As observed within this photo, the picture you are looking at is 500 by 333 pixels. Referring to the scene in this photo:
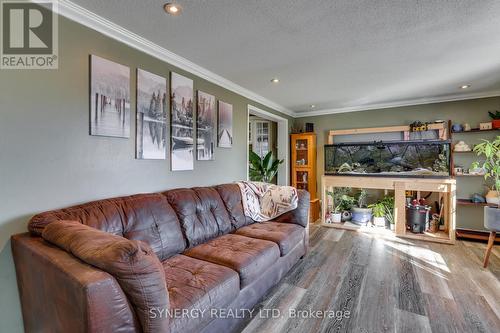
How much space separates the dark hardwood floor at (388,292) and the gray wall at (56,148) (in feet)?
5.26

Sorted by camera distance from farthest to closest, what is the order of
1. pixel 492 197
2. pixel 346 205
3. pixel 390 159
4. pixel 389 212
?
pixel 346 205, pixel 390 159, pixel 389 212, pixel 492 197

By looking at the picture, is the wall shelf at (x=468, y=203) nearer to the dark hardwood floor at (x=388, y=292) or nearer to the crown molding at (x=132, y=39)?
the dark hardwood floor at (x=388, y=292)

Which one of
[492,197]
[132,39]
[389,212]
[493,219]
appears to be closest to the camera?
[132,39]

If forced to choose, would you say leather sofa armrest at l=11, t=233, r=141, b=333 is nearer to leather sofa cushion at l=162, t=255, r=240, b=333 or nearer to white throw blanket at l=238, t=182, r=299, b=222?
leather sofa cushion at l=162, t=255, r=240, b=333

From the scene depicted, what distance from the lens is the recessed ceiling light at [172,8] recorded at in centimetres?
162

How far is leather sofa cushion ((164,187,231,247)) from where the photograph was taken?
2160mm

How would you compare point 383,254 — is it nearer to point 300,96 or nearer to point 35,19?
point 300,96

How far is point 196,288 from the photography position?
4.60 ft

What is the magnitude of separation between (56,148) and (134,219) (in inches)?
28.6

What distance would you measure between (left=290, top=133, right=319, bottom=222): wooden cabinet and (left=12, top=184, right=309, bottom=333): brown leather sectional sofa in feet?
8.33

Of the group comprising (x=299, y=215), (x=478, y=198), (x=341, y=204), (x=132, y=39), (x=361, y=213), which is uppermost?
(x=132, y=39)

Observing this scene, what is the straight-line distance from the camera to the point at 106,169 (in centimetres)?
191

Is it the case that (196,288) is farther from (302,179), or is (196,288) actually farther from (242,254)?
(302,179)

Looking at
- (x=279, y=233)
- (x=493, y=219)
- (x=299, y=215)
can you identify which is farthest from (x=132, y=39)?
(x=493, y=219)
